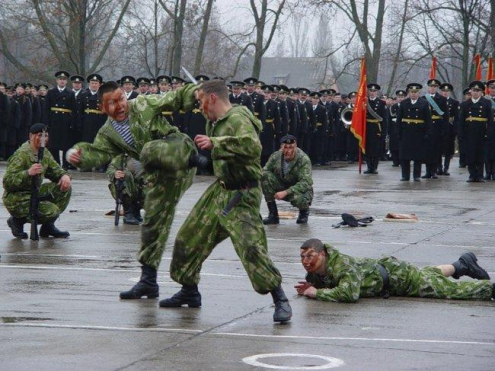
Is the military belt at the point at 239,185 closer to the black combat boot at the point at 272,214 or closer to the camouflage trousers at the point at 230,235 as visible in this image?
the camouflage trousers at the point at 230,235

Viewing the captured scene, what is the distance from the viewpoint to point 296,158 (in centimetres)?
1650

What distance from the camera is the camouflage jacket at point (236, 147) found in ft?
28.1

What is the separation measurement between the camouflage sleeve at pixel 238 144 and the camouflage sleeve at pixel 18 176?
6.09 meters

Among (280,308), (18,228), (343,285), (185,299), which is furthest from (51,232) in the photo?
(280,308)

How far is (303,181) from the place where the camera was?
16391 millimetres

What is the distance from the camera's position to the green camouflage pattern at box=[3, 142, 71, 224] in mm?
14336

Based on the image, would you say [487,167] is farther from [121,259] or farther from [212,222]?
[212,222]

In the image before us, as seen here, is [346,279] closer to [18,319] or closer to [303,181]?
[18,319]

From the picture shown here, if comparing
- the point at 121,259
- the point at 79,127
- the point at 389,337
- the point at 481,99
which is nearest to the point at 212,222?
the point at 389,337

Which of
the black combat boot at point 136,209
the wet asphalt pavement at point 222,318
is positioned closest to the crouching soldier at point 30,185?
the wet asphalt pavement at point 222,318

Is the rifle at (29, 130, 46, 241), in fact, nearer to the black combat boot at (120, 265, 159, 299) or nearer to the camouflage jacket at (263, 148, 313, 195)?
the camouflage jacket at (263, 148, 313, 195)

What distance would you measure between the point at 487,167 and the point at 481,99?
5.24ft

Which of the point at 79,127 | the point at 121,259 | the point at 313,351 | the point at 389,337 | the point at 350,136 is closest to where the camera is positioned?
the point at 313,351

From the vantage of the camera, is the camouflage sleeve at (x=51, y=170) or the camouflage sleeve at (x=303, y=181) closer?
the camouflage sleeve at (x=51, y=170)
